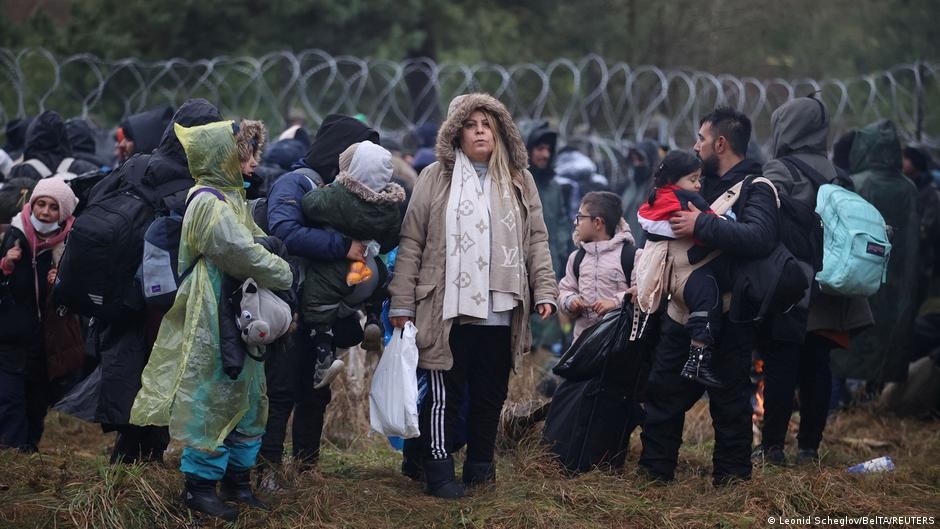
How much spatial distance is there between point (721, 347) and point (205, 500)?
2301 mm

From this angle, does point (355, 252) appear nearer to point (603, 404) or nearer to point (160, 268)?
point (160, 268)

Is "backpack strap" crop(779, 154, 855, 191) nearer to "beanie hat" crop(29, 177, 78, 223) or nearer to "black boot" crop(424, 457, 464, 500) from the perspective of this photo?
"black boot" crop(424, 457, 464, 500)

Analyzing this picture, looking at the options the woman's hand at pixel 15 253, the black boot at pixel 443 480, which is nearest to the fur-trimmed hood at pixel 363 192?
the black boot at pixel 443 480

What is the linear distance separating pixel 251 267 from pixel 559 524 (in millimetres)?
1610

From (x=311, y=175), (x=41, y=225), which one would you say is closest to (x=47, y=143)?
(x=41, y=225)

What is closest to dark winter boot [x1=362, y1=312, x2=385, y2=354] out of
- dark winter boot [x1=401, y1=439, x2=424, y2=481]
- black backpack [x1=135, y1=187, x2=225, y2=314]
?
dark winter boot [x1=401, y1=439, x2=424, y2=481]

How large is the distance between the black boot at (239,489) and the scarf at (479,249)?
3.45ft

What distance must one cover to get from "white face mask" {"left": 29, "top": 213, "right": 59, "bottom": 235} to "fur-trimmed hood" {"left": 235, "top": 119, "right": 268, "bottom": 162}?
1.49m

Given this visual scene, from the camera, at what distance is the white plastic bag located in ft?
15.2

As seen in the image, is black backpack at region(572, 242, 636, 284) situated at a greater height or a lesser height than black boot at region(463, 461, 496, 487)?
greater

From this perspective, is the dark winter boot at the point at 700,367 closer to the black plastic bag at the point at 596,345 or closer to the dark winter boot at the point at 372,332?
the black plastic bag at the point at 596,345

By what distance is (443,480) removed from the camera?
16.0 ft

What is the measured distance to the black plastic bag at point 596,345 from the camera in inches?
207

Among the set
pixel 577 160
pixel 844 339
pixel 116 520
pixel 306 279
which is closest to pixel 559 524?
pixel 306 279
